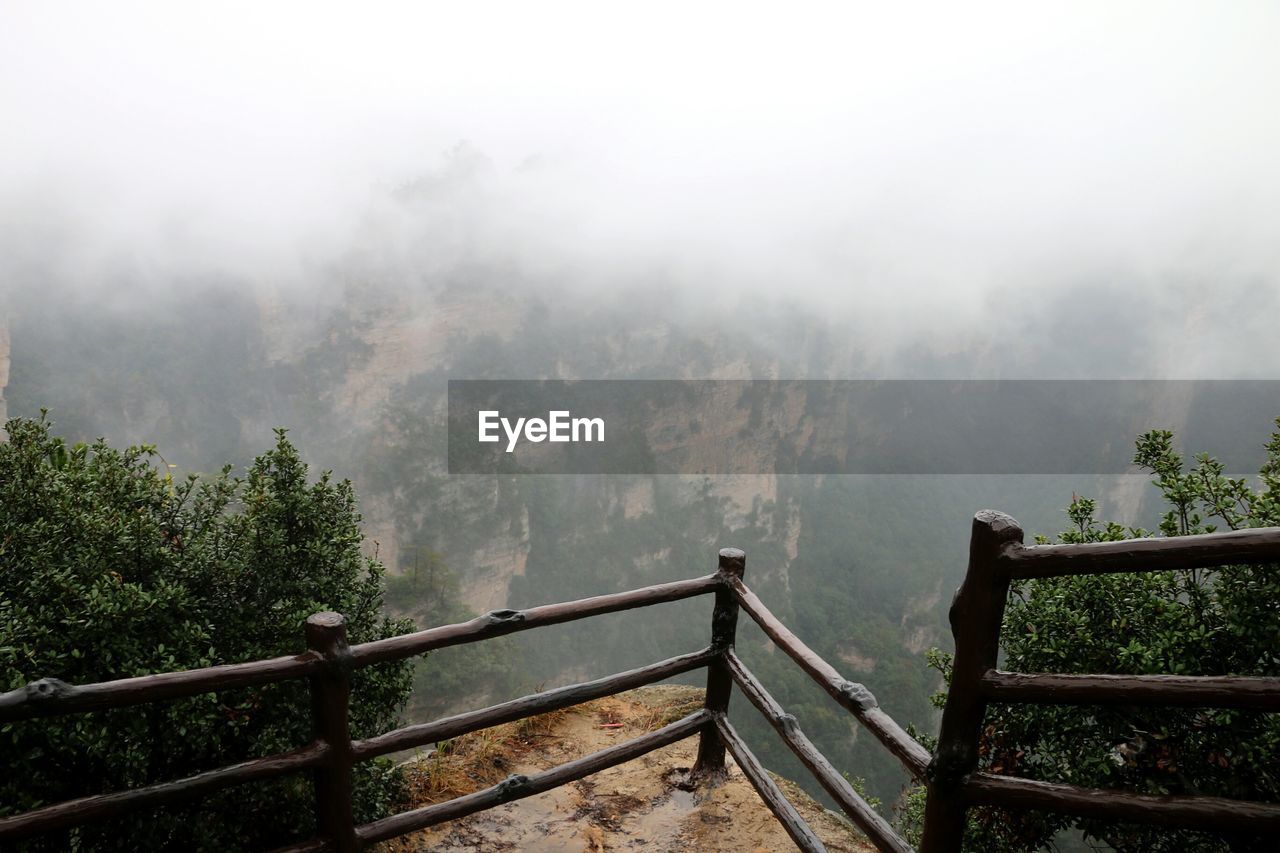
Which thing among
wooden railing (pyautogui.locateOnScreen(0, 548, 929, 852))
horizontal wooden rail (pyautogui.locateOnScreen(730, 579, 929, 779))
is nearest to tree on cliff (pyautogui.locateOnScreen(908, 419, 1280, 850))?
horizontal wooden rail (pyautogui.locateOnScreen(730, 579, 929, 779))

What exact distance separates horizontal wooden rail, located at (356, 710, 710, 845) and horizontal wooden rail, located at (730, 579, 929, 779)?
2.24 ft

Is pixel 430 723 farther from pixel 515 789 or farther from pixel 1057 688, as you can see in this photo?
pixel 1057 688

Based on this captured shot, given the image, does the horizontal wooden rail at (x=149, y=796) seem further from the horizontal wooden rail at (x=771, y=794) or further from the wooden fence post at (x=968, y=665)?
the wooden fence post at (x=968, y=665)

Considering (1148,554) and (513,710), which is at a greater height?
(1148,554)

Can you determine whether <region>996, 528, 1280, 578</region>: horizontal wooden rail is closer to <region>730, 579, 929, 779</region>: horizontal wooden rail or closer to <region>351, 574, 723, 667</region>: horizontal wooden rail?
<region>730, 579, 929, 779</region>: horizontal wooden rail

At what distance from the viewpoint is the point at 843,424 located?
2665 inches

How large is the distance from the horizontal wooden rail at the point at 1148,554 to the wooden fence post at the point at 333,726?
6.57ft

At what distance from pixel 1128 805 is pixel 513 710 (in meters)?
2.08

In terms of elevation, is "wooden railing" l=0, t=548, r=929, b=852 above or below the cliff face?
above

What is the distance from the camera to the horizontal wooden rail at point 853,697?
2406mm

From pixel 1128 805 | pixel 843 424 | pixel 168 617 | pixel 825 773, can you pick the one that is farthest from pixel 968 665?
pixel 843 424

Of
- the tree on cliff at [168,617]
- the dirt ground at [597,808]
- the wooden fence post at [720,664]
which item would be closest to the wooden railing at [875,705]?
the wooden fence post at [720,664]

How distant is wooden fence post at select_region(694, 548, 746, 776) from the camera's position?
3449 millimetres

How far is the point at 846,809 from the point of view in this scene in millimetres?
2727
